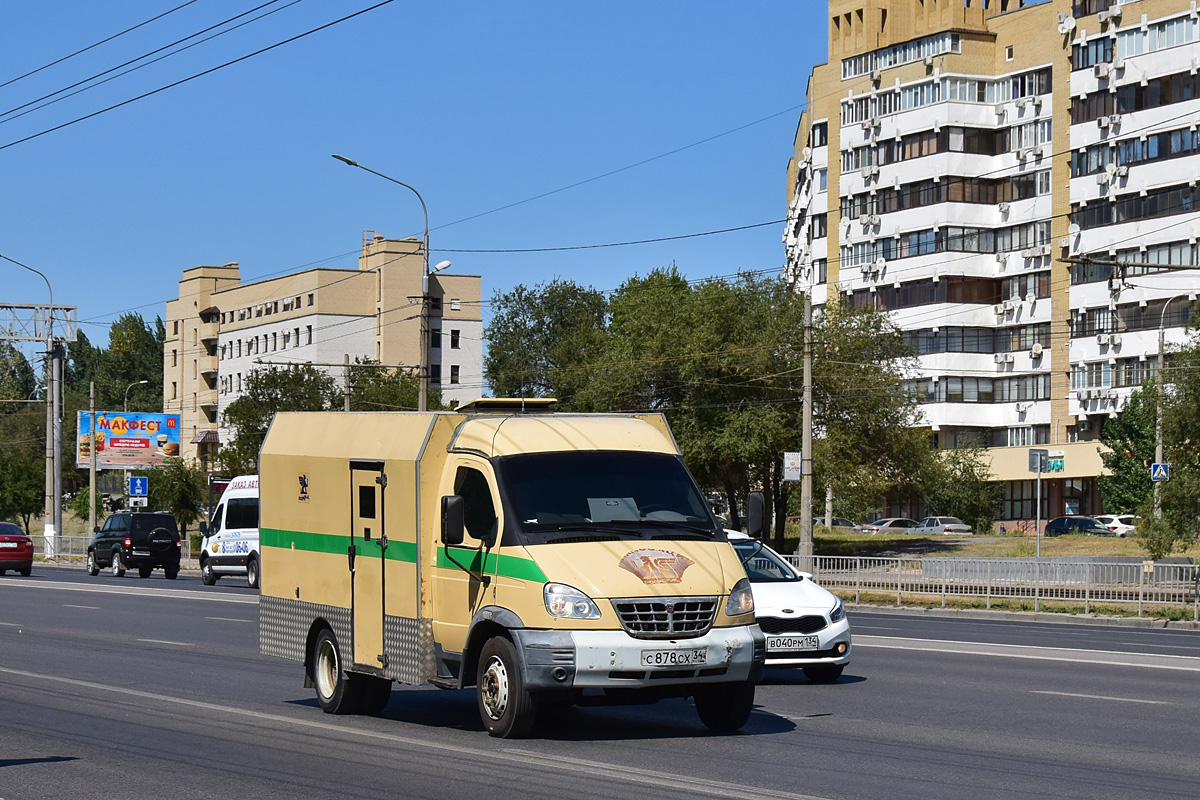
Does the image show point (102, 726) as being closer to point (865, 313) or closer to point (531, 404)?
point (531, 404)

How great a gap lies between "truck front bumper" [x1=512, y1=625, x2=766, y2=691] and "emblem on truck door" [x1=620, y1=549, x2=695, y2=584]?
44cm

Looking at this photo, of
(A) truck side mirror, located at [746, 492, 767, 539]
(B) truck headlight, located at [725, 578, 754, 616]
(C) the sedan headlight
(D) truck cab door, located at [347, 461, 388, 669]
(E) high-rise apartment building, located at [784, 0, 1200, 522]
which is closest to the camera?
(B) truck headlight, located at [725, 578, 754, 616]

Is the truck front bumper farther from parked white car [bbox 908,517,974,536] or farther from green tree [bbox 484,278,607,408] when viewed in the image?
green tree [bbox 484,278,607,408]

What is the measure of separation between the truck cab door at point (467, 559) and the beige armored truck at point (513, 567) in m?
0.01

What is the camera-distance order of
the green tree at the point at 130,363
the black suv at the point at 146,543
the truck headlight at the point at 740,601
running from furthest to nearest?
the green tree at the point at 130,363, the black suv at the point at 146,543, the truck headlight at the point at 740,601

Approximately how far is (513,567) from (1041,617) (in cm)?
2309

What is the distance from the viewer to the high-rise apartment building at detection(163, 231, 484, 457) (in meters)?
120

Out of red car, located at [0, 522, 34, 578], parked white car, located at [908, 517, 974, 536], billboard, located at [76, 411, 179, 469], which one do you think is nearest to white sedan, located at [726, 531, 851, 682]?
red car, located at [0, 522, 34, 578]

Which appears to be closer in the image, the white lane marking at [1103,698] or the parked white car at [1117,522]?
the white lane marking at [1103,698]

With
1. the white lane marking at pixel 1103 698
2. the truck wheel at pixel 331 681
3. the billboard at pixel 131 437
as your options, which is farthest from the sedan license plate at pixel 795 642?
the billboard at pixel 131 437

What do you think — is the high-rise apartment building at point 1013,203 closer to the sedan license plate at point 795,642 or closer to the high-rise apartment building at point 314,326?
the high-rise apartment building at point 314,326

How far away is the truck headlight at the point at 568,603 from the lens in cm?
1129

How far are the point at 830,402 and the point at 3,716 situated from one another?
4689 cm

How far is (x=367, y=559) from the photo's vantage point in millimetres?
13086
